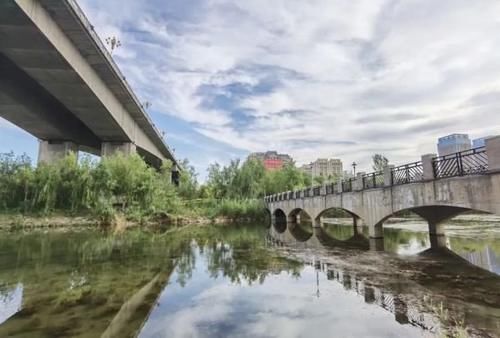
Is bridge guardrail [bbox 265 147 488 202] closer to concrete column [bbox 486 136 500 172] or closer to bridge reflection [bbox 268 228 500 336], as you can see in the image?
concrete column [bbox 486 136 500 172]

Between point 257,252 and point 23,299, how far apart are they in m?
8.90

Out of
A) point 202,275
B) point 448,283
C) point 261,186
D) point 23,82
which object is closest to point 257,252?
point 202,275

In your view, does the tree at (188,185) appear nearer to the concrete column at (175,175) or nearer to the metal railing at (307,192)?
the concrete column at (175,175)

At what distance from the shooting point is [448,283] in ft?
27.2

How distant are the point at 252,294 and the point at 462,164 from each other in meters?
8.69

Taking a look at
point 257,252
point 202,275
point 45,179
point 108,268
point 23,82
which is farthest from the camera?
point 45,179

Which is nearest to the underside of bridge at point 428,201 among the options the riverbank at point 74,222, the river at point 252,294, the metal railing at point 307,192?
the metal railing at point 307,192

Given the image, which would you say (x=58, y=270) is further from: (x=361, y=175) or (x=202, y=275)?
(x=361, y=175)

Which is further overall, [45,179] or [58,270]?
[45,179]

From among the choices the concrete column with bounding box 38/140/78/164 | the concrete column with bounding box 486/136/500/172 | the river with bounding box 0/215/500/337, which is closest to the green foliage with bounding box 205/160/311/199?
the concrete column with bounding box 38/140/78/164

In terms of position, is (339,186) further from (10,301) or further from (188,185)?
(188,185)

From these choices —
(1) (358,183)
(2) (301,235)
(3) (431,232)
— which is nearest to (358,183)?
(1) (358,183)

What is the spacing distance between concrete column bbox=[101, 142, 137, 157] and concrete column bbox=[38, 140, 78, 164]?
4.88 meters

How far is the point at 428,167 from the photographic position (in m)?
12.5
